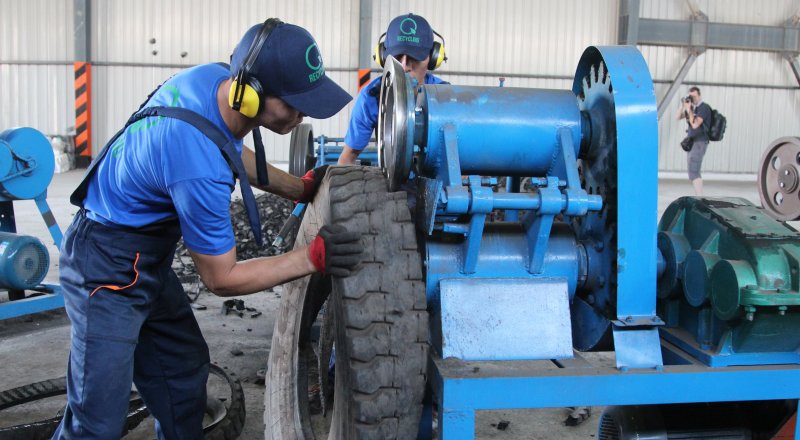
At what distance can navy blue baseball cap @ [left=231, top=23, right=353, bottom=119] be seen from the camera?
1743 mm

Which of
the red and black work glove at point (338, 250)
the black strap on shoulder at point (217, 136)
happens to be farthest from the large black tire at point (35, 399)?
the red and black work glove at point (338, 250)

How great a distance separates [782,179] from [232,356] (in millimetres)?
2840

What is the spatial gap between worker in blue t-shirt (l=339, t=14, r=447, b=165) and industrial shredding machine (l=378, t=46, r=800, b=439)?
1.44 m

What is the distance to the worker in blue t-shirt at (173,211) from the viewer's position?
176 cm

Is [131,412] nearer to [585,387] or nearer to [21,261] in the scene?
[21,261]

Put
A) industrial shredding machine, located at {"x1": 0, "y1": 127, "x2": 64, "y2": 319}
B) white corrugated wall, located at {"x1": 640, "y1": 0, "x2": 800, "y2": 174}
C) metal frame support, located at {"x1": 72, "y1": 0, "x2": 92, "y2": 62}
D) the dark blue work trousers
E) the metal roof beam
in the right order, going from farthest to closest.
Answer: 1. white corrugated wall, located at {"x1": 640, "y1": 0, "x2": 800, "y2": 174}
2. the metal roof beam
3. metal frame support, located at {"x1": 72, "y1": 0, "x2": 92, "y2": 62}
4. industrial shredding machine, located at {"x1": 0, "y1": 127, "x2": 64, "y2": 319}
5. the dark blue work trousers

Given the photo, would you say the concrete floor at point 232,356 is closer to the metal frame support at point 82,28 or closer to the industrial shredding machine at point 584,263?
the industrial shredding machine at point 584,263

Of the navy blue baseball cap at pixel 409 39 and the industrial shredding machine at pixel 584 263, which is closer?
the industrial shredding machine at pixel 584 263

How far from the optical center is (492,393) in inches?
65.3

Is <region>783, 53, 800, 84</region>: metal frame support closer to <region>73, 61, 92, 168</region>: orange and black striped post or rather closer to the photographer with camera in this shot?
the photographer with camera

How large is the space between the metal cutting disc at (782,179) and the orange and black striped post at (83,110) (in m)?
12.7

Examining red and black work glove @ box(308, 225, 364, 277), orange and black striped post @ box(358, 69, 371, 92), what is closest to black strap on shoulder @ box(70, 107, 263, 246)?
red and black work glove @ box(308, 225, 364, 277)

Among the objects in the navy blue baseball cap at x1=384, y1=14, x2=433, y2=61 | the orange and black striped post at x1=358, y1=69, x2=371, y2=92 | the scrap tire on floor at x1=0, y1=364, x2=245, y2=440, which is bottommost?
the scrap tire on floor at x1=0, y1=364, x2=245, y2=440

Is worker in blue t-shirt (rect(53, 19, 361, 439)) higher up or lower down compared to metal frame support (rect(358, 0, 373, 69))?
lower down
